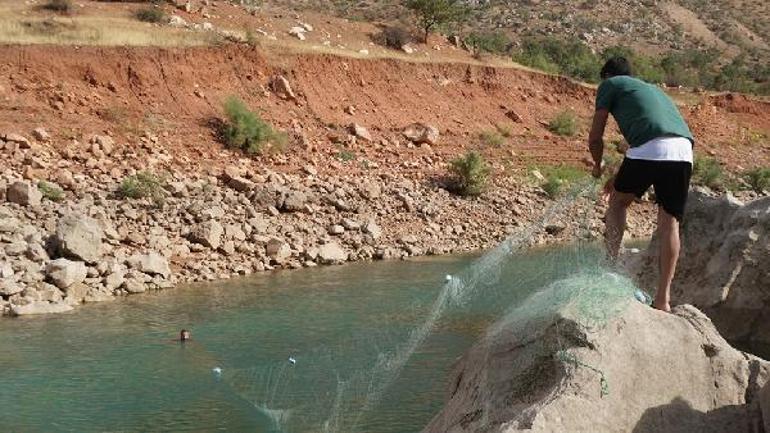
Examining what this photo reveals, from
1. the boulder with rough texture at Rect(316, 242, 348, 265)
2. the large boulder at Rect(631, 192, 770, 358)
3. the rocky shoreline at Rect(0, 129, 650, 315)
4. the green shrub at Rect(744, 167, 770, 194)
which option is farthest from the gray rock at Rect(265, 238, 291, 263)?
the green shrub at Rect(744, 167, 770, 194)

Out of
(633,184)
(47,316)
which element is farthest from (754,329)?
(47,316)

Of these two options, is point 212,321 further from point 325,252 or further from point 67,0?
point 67,0

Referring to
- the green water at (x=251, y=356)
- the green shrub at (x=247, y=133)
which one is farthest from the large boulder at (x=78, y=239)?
the green shrub at (x=247, y=133)

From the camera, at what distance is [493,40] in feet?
191

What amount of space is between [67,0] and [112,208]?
13.8 metres

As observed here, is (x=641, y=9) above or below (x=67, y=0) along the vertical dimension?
below

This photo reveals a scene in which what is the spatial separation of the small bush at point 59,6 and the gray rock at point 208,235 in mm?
14318

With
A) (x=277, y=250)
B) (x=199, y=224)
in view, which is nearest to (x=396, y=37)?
(x=277, y=250)

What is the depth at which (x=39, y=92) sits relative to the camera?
27.6m

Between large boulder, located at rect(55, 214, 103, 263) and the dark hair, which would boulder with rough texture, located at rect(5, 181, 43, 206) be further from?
the dark hair

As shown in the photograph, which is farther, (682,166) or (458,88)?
(458,88)

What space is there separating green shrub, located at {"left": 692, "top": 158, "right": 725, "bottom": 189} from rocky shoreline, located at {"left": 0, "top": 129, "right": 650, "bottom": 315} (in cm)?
748

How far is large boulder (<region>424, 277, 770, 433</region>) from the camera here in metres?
5.36

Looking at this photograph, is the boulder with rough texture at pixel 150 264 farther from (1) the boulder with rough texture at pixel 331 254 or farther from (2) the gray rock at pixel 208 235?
(1) the boulder with rough texture at pixel 331 254
